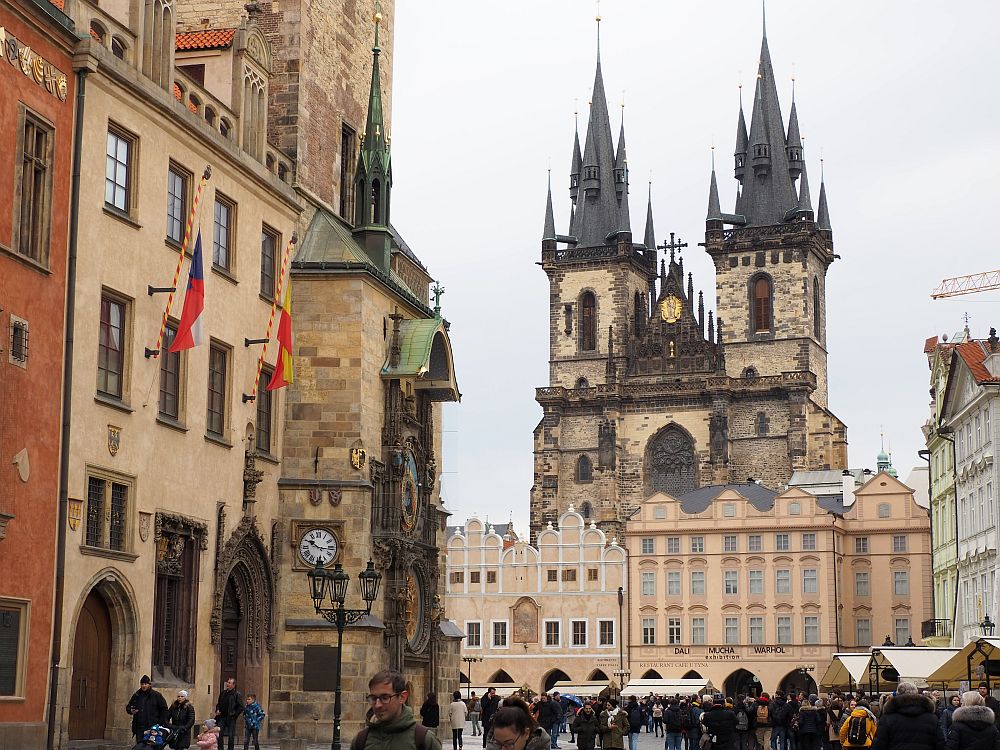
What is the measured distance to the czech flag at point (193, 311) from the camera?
23.9 metres

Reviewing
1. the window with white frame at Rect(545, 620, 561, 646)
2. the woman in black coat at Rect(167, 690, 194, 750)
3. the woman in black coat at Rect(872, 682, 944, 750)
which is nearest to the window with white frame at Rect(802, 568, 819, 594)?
the window with white frame at Rect(545, 620, 561, 646)

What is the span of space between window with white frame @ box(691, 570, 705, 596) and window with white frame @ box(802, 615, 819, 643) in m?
5.43

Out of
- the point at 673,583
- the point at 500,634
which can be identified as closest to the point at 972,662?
the point at 673,583

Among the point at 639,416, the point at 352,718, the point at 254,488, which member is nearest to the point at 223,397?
the point at 254,488

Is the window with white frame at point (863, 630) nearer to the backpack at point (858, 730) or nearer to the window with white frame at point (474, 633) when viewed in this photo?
the window with white frame at point (474, 633)

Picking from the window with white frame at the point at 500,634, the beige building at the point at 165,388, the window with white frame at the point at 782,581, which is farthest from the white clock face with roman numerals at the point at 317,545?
the window with white frame at the point at 500,634

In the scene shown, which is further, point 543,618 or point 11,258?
point 543,618

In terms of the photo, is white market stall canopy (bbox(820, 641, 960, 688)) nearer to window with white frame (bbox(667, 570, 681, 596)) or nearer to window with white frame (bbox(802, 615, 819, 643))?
window with white frame (bbox(802, 615, 819, 643))

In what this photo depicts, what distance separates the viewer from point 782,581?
82.6m

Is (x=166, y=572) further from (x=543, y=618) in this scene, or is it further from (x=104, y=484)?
(x=543, y=618)

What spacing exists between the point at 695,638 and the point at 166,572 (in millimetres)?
61382

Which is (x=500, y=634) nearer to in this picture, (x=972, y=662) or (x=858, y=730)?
(x=972, y=662)

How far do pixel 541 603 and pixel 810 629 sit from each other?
45.9 feet

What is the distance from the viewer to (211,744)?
59.4 feet
